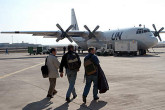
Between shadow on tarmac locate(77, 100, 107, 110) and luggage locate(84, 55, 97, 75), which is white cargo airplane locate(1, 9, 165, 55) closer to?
luggage locate(84, 55, 97, 75)

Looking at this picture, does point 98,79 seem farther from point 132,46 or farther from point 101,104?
point 132,46

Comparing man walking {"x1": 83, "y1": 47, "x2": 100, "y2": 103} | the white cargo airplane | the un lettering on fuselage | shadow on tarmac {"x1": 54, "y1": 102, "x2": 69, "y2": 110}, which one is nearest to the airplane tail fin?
the white cargo airplane

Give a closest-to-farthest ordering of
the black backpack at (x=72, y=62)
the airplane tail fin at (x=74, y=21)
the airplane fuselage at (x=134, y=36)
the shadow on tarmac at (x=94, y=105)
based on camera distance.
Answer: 1. the shadow on tarmac at (x=94, y=105)
2. the black backpack at (x=72, y=62)
3. the airplane fuselage at (x=134, y=36)
4. the airplane tail fin at (x=74, y=21)

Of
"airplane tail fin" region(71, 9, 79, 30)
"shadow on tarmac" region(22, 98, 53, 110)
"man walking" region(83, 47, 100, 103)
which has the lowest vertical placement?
"shadow on tarmac" region(22, 98, 53, 110)

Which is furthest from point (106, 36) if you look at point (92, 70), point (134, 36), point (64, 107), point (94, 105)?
point (64, 107)

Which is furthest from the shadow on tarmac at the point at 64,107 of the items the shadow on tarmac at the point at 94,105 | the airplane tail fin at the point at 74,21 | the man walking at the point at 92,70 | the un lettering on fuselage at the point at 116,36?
the airplane tail fin at the point at 74,21

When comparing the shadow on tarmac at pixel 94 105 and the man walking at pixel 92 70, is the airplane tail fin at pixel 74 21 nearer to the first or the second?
the man walking at pixel 92 70

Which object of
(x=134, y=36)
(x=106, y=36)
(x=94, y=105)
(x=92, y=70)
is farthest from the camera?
(x=106, y=36)

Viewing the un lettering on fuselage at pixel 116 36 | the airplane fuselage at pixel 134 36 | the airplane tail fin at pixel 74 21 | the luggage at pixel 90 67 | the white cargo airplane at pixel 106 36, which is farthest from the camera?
the airplane tail fin at pixel 74 21

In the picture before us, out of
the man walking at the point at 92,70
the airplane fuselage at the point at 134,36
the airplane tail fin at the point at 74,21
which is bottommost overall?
the man walking at the point at 92,70

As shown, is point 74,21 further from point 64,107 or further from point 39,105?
point 64,107

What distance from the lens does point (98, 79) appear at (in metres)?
7.81

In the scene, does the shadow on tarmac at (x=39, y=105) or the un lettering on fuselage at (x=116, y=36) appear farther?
the un lettering on fuselage at (x=116, y=36)

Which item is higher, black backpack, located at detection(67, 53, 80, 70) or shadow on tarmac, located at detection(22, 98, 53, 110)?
black backpack, located at detection(67, 53, 80, 70)
